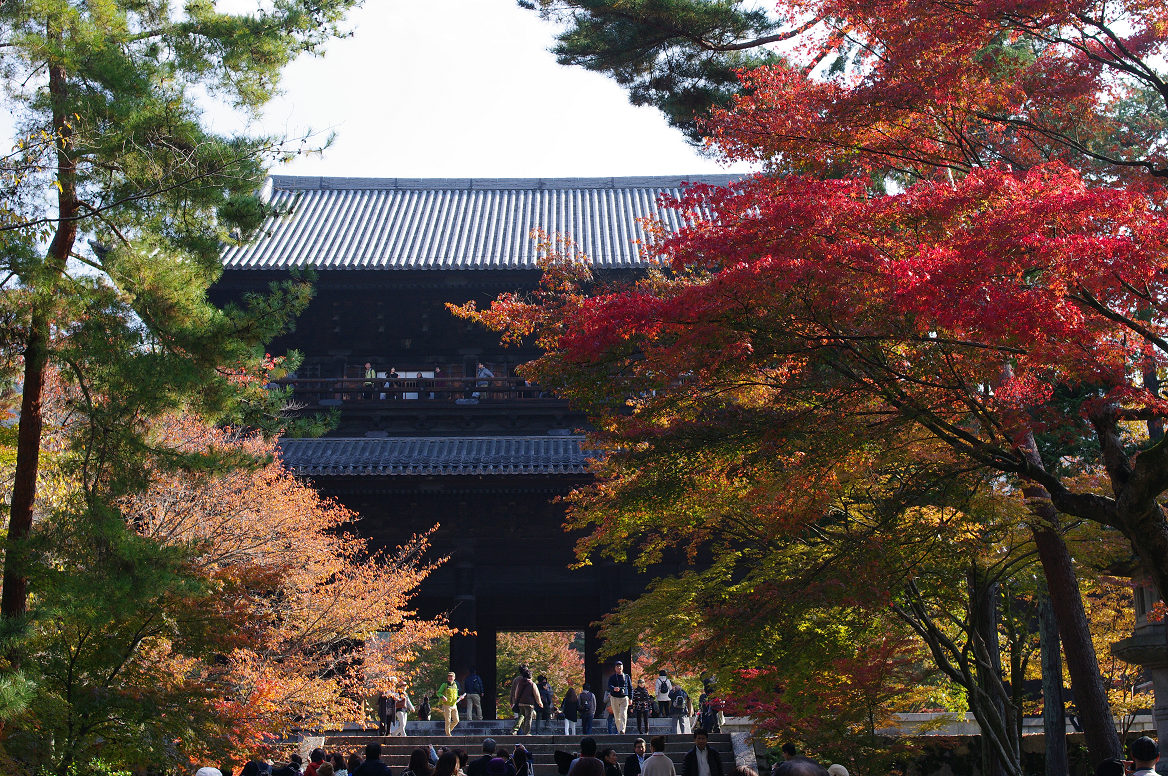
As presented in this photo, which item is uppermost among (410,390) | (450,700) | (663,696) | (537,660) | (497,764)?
(410,390)

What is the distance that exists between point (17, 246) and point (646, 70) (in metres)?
7.14

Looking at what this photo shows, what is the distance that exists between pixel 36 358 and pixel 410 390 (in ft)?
42.7

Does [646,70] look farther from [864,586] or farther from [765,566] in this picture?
[864,586]

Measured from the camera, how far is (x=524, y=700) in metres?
18.2

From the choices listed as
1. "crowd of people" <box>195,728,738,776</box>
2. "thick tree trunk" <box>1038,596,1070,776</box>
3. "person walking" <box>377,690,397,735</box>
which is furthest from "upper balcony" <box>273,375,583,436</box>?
"thick tree trunk" <box>1038,596,1070,776</box>

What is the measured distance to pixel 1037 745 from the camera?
1538 centimetres

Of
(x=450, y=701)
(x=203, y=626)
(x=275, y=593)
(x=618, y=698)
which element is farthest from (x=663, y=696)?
(x=203, y=626)

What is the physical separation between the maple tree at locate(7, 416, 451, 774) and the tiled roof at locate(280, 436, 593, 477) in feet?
5.07

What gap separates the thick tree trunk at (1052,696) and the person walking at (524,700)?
861 cm

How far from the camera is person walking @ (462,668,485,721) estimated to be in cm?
1928

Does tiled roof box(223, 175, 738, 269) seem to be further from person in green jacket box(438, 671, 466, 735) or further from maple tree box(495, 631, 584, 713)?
maple tree box(495, 631, 584, 713)

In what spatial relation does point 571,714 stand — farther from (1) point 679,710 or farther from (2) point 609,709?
(1) point 679,710

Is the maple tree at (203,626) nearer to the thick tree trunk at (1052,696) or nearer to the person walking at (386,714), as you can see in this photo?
the person walking at (386,714)

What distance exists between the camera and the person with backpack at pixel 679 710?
18.9 meters
